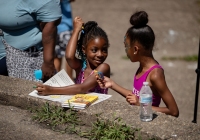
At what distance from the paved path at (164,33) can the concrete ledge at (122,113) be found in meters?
2.50

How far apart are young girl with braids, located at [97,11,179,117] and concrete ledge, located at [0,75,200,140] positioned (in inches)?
7.3

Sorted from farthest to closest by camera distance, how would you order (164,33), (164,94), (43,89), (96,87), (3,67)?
(164,33) < (3,67) < (96,87) < (43,89) < (164,94)

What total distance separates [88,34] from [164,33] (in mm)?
5694

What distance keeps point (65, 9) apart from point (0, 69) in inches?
89.0

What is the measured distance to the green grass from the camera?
327 cm

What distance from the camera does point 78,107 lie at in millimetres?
3648

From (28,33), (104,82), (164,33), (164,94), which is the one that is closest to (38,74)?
(28,33)

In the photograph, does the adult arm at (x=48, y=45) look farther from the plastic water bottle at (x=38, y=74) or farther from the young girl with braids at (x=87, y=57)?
the young girl with braids at (x=87, y=57)

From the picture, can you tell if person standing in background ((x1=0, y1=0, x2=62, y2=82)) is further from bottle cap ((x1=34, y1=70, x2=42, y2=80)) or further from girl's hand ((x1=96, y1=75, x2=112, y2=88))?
girl's hand ((x1=96, y1=75, x2=112, y2=88))

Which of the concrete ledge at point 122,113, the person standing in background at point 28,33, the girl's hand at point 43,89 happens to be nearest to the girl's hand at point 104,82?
the concrete ledge at point 122,113

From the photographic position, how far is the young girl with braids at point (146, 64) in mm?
3682

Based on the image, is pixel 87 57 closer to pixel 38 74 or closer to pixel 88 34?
pixel 88 34

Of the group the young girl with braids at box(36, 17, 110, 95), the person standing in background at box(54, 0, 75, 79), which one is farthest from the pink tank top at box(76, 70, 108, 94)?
the person standing in background at box(54, 0, 75, 79)

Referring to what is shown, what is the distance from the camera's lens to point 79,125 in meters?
3.59
